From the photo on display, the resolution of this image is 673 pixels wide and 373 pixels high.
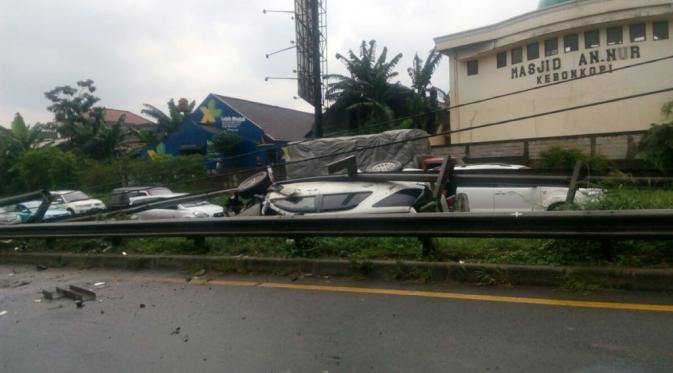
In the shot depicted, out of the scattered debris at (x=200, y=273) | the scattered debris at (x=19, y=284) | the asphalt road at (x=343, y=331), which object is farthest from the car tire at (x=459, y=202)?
the scattered debris at (x=19, y=284)

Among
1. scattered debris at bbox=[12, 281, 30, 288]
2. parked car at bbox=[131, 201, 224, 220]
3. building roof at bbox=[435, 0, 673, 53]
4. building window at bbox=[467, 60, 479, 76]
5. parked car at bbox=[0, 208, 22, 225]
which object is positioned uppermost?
building roof at bbox=[435, 0, 673, 53]

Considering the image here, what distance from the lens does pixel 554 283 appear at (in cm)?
546

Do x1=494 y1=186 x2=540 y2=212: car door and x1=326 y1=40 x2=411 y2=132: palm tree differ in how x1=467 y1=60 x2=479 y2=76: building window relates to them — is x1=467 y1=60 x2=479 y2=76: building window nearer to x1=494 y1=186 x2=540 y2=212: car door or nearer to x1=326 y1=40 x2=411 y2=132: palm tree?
x1=326 y1=40 x2=411 y2=132: palm tree

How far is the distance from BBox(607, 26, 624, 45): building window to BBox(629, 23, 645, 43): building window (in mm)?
370

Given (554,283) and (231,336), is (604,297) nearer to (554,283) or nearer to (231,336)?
(554,283)

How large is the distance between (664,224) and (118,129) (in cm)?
3900

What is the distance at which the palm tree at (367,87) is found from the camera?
35438mm

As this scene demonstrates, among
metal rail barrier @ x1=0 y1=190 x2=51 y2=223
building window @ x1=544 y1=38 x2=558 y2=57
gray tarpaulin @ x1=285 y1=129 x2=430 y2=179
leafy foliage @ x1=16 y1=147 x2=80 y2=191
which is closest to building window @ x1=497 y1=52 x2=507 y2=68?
building window @ x1=544 y1=38 x2=558 y2=57

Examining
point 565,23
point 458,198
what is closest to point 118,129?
point 565,23

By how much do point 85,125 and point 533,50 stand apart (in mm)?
30792

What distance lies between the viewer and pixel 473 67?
28656 mm

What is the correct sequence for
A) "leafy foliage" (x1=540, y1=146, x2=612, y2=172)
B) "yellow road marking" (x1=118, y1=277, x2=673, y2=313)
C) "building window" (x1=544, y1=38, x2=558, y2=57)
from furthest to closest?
"building window" (x1=544, y1=38, x2=558, y2=57), "leafy foliage" (x1=540, y1=146, x2=612, y2=172), "yellow road marking" (x1=118, y1=277, x2=673, y2=313)

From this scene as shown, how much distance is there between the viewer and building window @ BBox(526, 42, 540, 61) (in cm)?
2598

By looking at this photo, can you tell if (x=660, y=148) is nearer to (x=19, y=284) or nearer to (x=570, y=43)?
(x=570, y=43)
